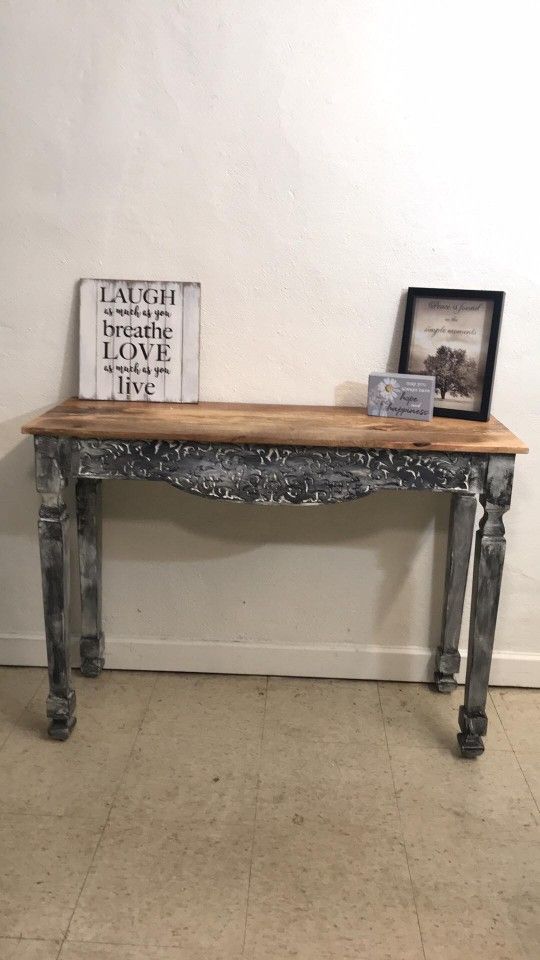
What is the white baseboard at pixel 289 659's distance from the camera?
258 cm

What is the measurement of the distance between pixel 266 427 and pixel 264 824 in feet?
2.95

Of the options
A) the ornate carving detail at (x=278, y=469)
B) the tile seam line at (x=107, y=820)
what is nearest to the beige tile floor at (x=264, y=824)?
the tile seam line at (x=107, y=820)

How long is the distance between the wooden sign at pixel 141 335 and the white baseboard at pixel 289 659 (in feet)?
2.55

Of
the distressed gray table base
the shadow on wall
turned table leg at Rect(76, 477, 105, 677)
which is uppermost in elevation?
the shadow on wall

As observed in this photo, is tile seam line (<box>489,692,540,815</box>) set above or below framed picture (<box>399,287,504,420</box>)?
below

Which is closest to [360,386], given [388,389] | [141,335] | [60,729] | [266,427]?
[388,389]

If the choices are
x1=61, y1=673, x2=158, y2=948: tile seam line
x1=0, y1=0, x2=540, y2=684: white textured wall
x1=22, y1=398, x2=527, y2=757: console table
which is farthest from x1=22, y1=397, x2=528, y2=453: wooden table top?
x1=61, y1=673, x2=158, y2=948: tile seam line

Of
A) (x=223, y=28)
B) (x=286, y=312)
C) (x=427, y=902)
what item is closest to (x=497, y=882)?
Answer: (x=427, y=902)

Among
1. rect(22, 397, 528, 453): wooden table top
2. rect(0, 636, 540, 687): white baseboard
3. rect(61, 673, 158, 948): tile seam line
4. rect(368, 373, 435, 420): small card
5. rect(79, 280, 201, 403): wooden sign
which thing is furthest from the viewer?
rect(0, 636, 540, 687): white baseboard

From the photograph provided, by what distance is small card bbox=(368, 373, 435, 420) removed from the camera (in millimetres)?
2164

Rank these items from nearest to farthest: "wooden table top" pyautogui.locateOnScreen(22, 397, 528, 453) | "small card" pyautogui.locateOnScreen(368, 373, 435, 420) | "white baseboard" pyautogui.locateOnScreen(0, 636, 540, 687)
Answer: "wooden table top" pyautogui.locateOnScreen(22, 397, 528, 453)
"small card" pyautogui.locateOnScreen(368, 373, 435, 420)
"white baseboard" pyautogui.locateOnScreen(0, 636, 540, 687)

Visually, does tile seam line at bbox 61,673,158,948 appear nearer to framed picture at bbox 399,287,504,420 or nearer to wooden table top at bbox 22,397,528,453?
wooden table top at bbox 22,397,528,453

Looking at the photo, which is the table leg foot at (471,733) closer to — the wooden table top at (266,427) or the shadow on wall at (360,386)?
the wooden table top at (266,427)

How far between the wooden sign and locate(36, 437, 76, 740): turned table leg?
1.17ft
